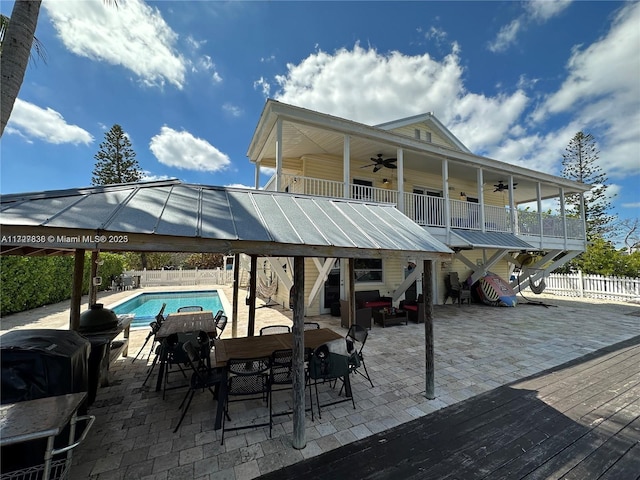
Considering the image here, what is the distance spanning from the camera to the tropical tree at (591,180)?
→ 21.7m

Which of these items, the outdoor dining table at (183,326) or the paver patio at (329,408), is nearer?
the paver patio at (329,408)

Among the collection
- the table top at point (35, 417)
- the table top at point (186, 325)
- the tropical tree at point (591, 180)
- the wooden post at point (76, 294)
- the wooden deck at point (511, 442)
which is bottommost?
the wooden deck at point (511, 442)

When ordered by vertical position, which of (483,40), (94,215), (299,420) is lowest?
(299,420)

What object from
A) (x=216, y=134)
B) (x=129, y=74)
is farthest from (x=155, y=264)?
(x=129, y=74)

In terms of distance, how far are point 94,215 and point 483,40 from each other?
42.3 feet

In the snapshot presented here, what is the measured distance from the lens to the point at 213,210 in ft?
8.87

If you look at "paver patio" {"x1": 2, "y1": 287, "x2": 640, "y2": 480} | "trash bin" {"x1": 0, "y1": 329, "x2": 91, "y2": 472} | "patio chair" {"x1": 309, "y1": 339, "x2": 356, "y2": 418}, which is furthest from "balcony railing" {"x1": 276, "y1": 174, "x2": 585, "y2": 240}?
"trash bin" {"x1": 0, "y1": 329, "x2": 91, "y2": 472}

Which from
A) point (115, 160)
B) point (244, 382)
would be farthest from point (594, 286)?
point (115, 160)

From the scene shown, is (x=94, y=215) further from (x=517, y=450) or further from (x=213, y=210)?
(x=517, y=450)

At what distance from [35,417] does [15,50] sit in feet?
13.9

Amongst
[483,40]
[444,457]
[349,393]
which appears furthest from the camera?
[483,40]

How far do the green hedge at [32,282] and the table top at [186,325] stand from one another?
393cm

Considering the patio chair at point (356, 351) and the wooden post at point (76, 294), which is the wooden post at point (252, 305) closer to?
the patio chair at point (356, 351)

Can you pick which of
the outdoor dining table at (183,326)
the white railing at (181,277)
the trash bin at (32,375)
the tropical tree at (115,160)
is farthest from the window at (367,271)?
the tropical tree at (115,160)
